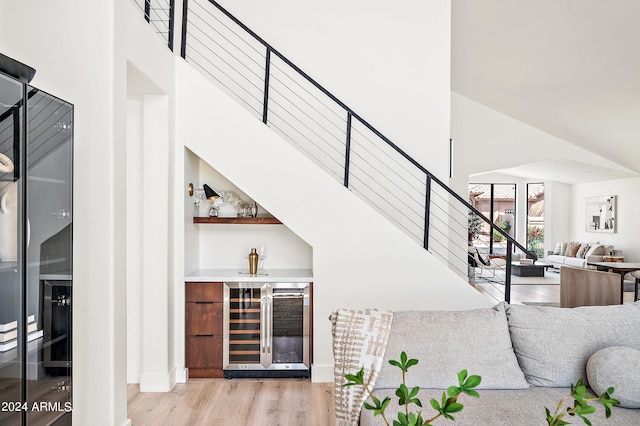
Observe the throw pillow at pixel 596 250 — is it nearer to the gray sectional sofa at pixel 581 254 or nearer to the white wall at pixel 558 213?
the gray sectional sofa at pixel 581 254

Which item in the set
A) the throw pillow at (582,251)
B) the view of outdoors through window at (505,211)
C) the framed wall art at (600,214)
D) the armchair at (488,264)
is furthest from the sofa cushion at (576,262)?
the view of outdoors through window at (505,211)

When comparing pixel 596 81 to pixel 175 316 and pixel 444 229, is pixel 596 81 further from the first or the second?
pixel 175 316

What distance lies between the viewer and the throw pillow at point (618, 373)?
7.37 ft

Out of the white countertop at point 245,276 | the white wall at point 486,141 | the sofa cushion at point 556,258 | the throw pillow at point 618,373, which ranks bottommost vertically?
the sofa cushion at point 556,258

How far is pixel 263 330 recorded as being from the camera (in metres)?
4.34

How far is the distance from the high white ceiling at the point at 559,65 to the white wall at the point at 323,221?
9.03 feet

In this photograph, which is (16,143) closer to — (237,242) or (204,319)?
(204,319)

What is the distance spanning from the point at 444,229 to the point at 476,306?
1102mm

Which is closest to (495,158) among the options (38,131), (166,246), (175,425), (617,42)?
(617,42)

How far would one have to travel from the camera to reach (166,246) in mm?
4098

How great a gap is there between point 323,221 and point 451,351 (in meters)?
1.97

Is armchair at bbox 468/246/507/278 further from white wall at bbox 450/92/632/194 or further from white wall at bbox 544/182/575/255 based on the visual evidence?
white wall at bbox 450/92/632/194

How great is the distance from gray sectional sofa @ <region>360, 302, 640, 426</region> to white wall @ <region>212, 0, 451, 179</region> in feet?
8.70

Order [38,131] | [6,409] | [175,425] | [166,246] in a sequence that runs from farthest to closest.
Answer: [166,246], [175,425], [38,131], [6,409]
